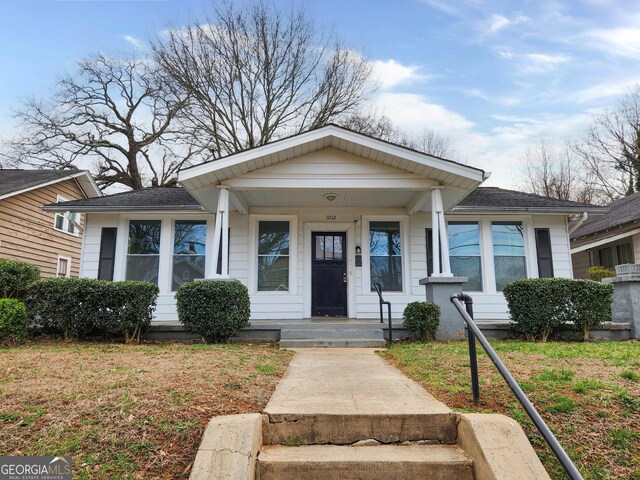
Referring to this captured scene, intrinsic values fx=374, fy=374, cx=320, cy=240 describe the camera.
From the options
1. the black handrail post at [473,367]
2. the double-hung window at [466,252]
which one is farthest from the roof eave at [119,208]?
the black handrail post at [473,367]

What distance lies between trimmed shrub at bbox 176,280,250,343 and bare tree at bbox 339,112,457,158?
1069 centimetres

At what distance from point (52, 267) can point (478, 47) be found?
15850mm

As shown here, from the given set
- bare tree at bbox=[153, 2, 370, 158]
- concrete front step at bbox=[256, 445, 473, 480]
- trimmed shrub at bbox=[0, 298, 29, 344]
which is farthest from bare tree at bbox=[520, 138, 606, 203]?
trimmed shrub at bbox=[0, 298, 29, 344]

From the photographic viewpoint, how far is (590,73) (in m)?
11.1

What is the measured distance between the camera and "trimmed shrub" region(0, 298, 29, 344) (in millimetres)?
6070

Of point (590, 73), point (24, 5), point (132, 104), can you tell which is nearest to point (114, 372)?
point (24, 5)

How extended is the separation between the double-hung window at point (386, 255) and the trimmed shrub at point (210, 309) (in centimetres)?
347

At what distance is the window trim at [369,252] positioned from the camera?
27.9ft

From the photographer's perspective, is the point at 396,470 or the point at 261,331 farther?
the point at 261,331

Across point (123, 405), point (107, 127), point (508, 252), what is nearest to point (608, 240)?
point (508, 252)

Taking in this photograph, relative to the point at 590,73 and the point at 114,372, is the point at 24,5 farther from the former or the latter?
the point at 590,73

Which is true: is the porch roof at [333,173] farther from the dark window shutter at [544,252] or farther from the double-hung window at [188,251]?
the dark window shutter at [544,252]

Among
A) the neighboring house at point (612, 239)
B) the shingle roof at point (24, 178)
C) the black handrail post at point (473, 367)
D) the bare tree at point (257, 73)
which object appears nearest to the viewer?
the black handrail post at point (473, 367)

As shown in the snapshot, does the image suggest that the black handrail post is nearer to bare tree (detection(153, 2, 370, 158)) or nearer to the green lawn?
the green lawn
